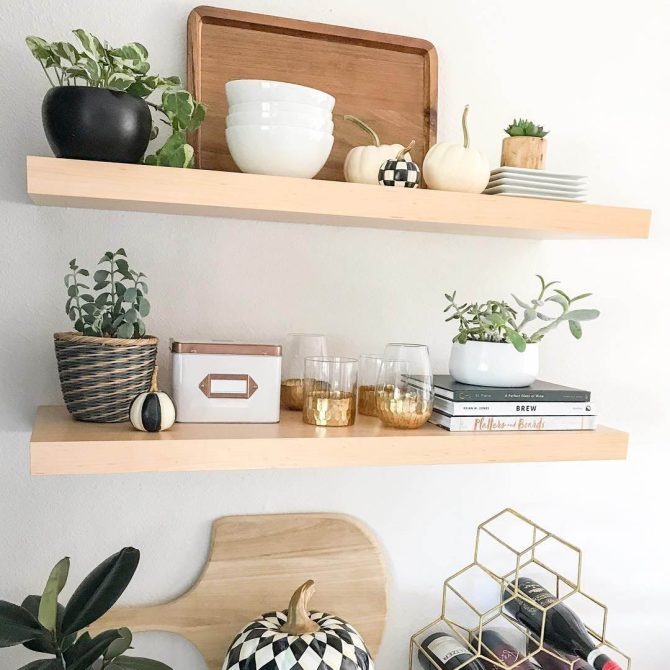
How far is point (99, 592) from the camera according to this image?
106 cm

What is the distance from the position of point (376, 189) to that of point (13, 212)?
0.60 m

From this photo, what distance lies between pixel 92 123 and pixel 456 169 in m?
0.55

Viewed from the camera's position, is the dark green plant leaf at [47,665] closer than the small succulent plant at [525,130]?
Yes

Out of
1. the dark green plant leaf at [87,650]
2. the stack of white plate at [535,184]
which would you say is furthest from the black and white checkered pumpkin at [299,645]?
the stack of white plate at [535,184]

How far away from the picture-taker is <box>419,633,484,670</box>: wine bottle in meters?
1.32

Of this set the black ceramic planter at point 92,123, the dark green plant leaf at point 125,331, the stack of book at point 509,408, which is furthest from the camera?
the stack of book at point 509,408

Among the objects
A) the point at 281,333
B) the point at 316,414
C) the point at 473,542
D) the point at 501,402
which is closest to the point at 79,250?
Answer: the point at 281,333

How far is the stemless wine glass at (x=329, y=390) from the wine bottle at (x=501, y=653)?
0.56m

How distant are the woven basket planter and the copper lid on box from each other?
48 millimetres

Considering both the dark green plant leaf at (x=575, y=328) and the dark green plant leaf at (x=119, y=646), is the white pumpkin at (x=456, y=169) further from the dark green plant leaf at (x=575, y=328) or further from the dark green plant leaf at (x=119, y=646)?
the dark green plant leaf at (x=119, y=646)

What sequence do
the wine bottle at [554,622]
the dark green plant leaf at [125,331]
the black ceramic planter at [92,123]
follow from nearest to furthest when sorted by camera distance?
1. the black ceramic planter at [92,123]
2. the dark green plant leaf at [125,331]
3. the wine bottle at [554,622]

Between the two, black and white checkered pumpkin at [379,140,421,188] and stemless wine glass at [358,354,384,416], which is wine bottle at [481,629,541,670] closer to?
stemless wine glass at [358,354,384,416]

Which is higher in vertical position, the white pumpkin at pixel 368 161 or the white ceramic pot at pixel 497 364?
the white pumpkin at pixel 368 161

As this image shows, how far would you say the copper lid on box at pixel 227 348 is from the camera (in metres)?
1.12
